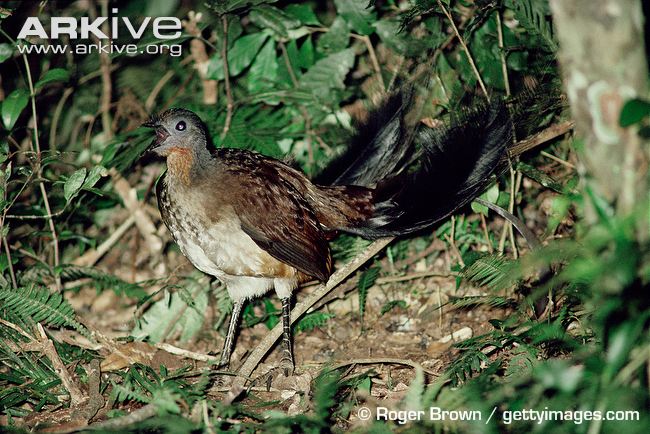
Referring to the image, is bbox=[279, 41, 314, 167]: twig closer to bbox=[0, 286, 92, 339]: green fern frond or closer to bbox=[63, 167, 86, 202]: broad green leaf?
bbox=[63, 167, 86, 202]: broad green leaf

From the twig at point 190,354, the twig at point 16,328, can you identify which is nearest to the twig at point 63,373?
the twig at point 16,328

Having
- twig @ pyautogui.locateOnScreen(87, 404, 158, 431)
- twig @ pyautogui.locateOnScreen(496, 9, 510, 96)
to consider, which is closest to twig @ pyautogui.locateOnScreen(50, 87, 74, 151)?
twig @ pyautogui.locateOnScreen(87, 404, 158, 431)

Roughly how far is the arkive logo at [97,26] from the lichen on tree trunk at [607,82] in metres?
2.85

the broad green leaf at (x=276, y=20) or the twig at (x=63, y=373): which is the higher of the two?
the broad green leaf at (x=276, y=20)

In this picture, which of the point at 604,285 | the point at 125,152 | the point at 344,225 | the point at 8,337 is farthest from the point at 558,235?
the point at 8,337

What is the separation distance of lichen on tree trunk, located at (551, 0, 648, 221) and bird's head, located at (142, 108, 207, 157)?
219 cm

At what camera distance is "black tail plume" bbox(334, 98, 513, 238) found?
3.49 meters

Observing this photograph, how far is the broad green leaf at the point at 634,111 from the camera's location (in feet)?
6.17

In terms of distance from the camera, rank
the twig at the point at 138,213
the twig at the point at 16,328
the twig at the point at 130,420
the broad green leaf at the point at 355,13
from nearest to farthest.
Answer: the twig at the point at 130,420 → the twig at the point at 16,328 → the broad green leaf at the point at 355,13 → the twig at the point at 138,213

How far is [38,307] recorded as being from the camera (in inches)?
144

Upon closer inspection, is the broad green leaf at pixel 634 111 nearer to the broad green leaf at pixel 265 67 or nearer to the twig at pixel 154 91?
the broad green leaf at pixel 265 67

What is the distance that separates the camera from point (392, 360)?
3.37 metres

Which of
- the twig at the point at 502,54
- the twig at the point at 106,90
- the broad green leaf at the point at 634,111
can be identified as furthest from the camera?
the twig at the point at 106,90

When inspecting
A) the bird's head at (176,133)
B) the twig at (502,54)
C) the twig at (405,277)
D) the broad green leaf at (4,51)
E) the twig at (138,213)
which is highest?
the broad green leaf at (4,51)
